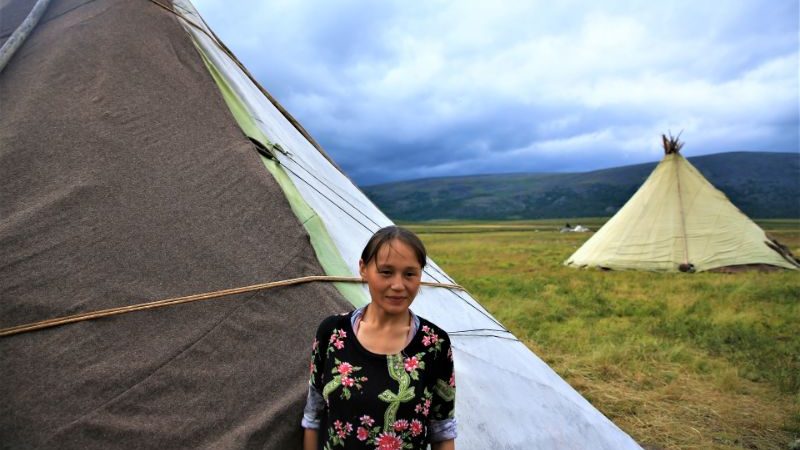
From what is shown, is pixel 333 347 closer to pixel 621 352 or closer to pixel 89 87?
pixel 89 87

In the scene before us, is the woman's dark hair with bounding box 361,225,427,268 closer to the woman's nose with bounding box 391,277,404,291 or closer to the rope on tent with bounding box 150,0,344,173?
the woman's nose with bounding box 391,277,404,291

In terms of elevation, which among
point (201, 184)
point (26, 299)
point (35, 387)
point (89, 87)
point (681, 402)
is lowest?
point (681, 402)

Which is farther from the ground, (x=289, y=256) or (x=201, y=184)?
(x=201, y=184)

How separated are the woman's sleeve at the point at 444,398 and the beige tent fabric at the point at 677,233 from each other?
11.7 meters

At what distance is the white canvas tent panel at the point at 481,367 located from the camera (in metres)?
2.40

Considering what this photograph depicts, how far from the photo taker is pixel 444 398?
1637 millimetres

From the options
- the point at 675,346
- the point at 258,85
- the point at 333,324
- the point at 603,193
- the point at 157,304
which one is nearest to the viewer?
the point at 333,324

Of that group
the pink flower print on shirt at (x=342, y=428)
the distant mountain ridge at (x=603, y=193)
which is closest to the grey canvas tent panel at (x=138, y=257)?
the pink flower print on shirt at (x=342, y=428)

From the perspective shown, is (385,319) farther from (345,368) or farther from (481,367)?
(481,367)

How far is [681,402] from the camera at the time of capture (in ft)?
15.2

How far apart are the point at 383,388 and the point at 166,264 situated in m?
1.21

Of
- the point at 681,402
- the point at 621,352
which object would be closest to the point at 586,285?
the point at 621,352

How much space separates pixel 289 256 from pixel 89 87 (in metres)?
1.53

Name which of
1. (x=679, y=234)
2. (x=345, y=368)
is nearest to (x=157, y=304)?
(x=345, y=368)
